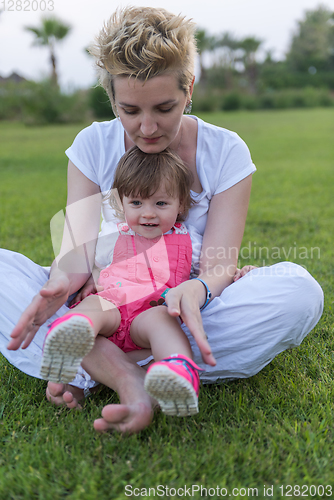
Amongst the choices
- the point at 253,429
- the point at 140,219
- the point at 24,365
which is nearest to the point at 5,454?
the point at 24,365

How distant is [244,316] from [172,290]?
0.33 meters

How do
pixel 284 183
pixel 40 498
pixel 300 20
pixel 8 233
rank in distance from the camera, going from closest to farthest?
1. pixel 40 498
2. pixel 8 233
3. pixel 284 183
4. pixel 300 20

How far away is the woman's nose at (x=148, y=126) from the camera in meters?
1.70

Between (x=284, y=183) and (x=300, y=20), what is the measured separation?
5755 centimetres

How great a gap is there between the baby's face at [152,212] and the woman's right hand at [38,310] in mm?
418

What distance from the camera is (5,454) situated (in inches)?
56.1

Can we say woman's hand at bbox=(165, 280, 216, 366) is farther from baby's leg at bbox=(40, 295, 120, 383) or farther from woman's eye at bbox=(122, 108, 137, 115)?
woman's eye at bbox=(122, 108, 137, 115)

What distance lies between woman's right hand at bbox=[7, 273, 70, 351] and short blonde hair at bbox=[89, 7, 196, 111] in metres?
0.81

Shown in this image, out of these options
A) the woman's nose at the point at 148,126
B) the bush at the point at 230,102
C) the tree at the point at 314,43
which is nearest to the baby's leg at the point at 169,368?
the woman's nose at the point at 148,126

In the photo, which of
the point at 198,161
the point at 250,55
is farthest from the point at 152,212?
the point at 250,55

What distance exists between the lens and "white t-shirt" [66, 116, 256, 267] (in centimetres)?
204

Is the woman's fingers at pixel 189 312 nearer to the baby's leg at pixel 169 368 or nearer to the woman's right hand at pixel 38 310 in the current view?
the baby's leg at pixel 169 368

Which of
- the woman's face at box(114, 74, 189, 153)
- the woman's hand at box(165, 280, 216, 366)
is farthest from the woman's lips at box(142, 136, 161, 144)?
the woman's hand at box(165, 280, 216, 366)

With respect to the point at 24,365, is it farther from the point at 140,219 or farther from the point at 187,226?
the point at 187,226
